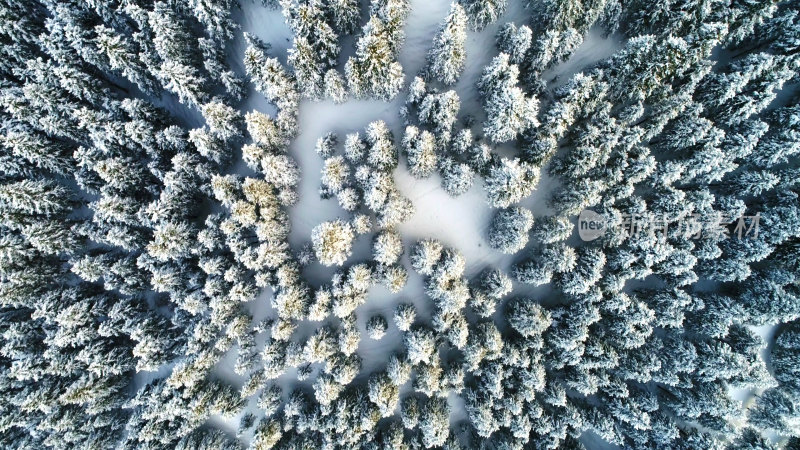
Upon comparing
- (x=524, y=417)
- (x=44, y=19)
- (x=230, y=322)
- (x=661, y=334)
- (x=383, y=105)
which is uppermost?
(x=44, y=19)

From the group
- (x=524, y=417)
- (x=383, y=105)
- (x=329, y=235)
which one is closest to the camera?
(x=329, y=235)

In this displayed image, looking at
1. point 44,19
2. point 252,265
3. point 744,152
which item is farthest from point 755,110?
point 44,19

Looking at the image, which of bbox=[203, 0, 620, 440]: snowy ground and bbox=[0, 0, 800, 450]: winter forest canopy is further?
bbox=[203, 0, 620, 440]: snowy ground

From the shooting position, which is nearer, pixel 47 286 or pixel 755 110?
pixel 755 110

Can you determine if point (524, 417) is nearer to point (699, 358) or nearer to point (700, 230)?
point (699, 358)

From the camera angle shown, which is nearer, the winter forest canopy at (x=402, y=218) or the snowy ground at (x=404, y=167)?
the winter forest canopy at (x=402, y=218)
